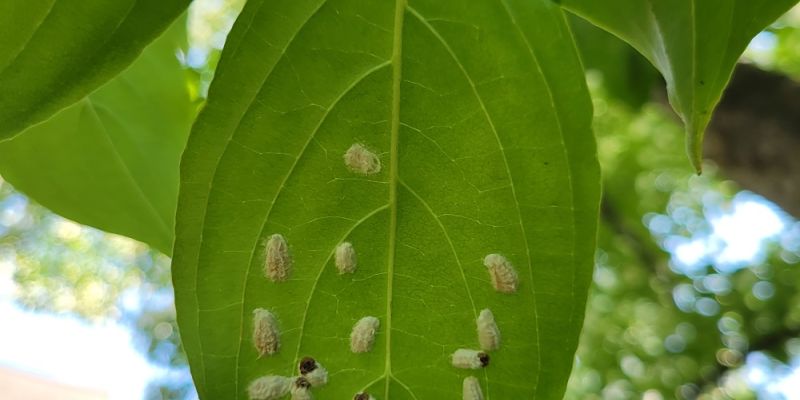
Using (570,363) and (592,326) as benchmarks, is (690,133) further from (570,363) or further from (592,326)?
(592,326)

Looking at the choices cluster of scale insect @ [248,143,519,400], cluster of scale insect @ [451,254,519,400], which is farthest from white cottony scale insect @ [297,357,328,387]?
cluster of scale insect @ [451,254,519,400]

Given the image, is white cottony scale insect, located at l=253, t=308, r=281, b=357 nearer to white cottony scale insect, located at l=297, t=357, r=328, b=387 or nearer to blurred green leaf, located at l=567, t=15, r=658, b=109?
white cottony scale insect, located at l=297, t=357, r=328, b=387

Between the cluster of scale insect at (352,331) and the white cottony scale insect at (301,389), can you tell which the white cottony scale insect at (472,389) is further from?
the white cottony scale insect at (301,389)

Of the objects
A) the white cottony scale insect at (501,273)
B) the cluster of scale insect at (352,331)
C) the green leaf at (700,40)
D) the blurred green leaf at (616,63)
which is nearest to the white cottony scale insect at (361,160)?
the cluster of scale insect at (352,331)

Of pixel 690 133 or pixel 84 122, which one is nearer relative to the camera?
pixel 690 133

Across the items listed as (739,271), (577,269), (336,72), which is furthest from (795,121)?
(739,271)
